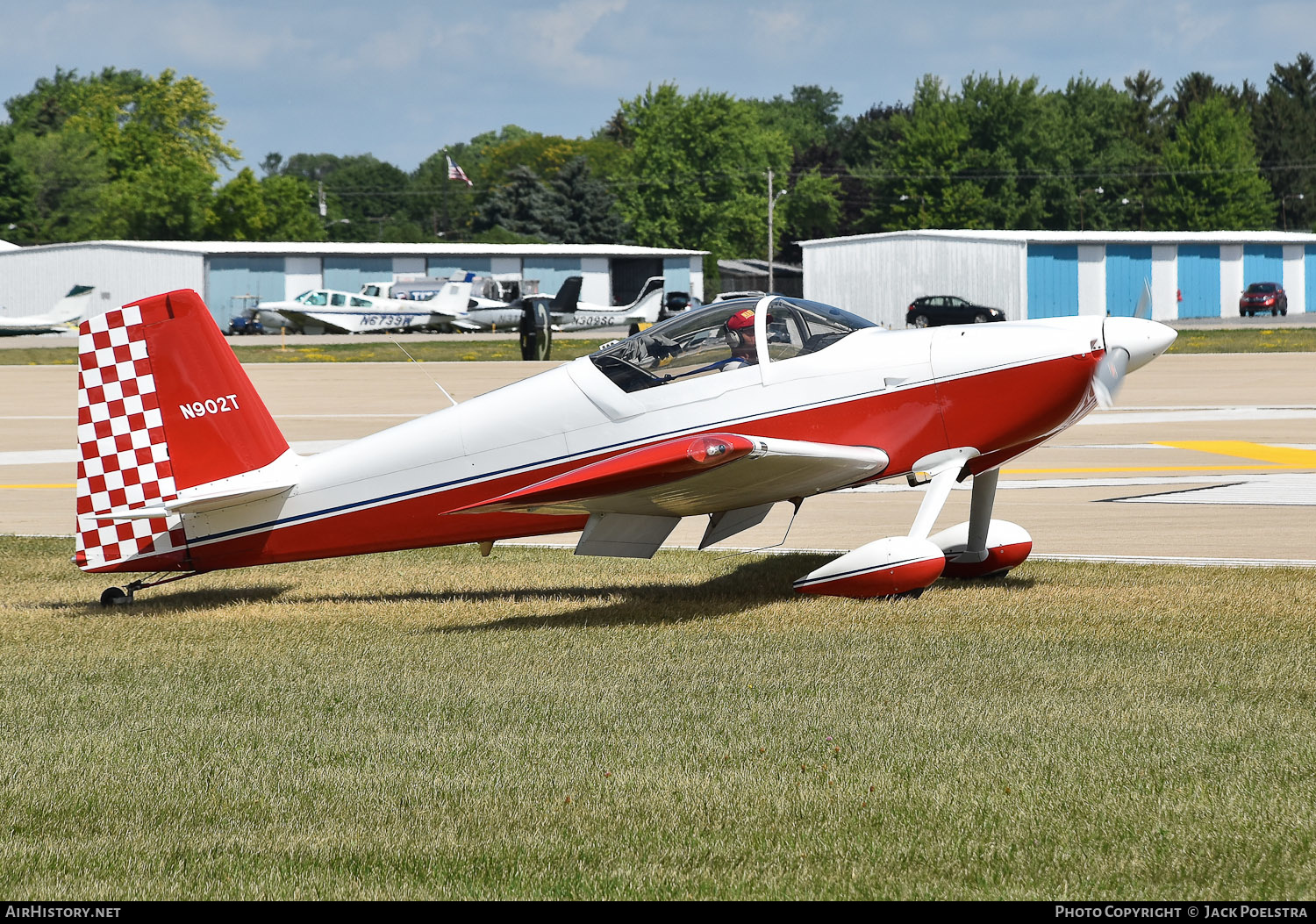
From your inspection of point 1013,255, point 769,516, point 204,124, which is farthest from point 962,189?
point 769,516

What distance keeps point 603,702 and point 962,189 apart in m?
97.4

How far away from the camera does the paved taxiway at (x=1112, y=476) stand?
39.9ft

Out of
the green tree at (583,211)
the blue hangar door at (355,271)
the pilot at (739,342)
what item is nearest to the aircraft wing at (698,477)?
Result: the pilot at (739,342)

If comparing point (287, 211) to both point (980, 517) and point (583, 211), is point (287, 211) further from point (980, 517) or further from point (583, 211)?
point (980, 517)

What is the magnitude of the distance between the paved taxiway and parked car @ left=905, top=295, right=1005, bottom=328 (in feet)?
90.5

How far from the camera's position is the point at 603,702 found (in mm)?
6871

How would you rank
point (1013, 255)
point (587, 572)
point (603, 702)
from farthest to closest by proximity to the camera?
1. point (1013, 255)
2. point (587, 572)
3. point (603, 702)

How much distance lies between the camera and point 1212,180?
100250 mm

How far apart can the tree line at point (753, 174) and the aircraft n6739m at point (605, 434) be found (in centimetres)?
8349

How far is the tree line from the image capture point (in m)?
94.8

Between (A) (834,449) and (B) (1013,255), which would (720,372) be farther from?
(B) (1013,255)

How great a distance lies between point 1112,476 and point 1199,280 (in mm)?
58014

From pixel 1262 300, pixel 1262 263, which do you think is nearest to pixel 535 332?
pixel 1262 300

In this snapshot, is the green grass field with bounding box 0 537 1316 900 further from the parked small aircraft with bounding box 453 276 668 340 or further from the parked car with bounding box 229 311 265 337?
the parked car with bounding box 229 311 265 337
